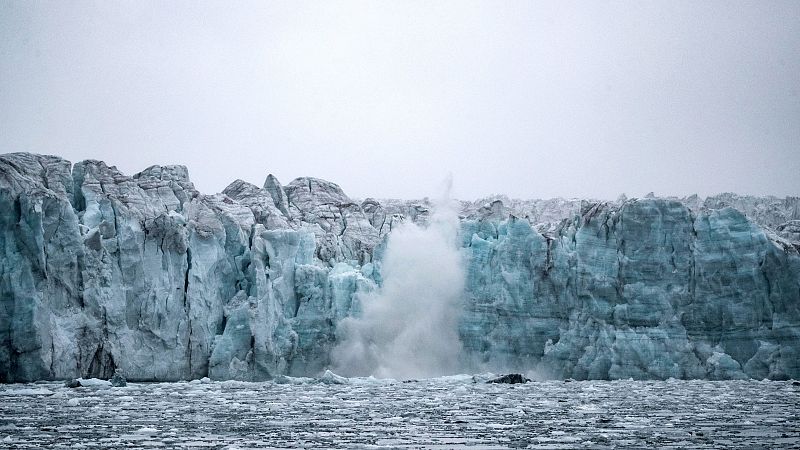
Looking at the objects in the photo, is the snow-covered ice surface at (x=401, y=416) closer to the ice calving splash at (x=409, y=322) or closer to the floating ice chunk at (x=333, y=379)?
the floating ice chunk at (x=333, y=379)

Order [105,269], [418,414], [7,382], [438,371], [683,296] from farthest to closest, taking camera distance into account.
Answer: [438,371] → [683,296] → [105,269] → [7,382] → [418,414]

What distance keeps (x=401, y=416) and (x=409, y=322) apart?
16.2 metres

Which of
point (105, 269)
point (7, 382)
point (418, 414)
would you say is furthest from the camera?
point (105, 269)

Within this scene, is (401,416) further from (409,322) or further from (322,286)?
(409,322)

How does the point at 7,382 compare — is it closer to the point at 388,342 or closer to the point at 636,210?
the point at 388,342

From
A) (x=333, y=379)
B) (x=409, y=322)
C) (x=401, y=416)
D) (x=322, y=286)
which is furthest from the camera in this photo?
(x=409, y=322)

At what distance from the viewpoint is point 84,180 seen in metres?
31.0

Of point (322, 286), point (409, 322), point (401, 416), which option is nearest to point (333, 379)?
point (322, 286)

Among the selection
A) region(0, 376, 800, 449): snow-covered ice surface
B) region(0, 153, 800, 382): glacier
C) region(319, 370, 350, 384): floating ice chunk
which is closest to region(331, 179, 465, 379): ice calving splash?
region(0, 153, 800, 382): glacier

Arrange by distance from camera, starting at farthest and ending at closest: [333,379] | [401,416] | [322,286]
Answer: [322,286], [333,379], [401,416]

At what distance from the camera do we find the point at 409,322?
33.5 m

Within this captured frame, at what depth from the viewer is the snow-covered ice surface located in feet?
43.1

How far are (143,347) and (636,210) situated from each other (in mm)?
18167

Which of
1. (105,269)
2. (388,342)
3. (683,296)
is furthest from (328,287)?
(683,296)
